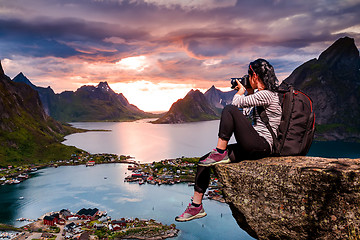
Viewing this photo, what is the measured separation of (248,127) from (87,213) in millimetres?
64018

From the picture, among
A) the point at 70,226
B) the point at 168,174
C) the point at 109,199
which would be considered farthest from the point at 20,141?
the point at 70,226

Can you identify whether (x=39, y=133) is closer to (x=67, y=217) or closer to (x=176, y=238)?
(x=67, y=217)

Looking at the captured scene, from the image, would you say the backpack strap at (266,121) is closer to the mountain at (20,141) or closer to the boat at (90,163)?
the boat at (90,163)

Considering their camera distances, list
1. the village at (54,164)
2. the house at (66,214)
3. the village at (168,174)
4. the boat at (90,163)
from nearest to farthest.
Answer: the house at (66,214) < the village at (168,174) < the village at (54,164) < the boat at (90,163)

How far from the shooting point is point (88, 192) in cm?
7806

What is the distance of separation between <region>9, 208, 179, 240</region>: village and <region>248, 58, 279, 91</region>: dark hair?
4965cm

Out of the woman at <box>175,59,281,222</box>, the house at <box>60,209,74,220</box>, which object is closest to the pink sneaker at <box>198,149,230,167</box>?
the woman at <box>175,59,281,222</box>

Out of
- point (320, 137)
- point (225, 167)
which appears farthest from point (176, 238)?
point (320, 137)

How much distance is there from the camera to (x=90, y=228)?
52.4 m

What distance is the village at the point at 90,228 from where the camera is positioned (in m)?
48.3

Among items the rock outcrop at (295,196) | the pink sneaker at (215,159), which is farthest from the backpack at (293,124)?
the pink sneaker at (215,159)

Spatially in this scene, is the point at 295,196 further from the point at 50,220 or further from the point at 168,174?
the point at 168,174

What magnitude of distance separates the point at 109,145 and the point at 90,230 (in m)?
120

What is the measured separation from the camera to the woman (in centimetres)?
526
